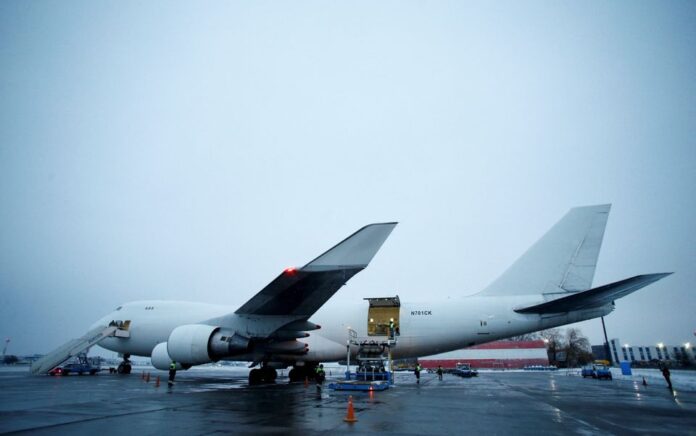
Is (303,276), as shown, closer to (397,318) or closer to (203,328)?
(203,328)

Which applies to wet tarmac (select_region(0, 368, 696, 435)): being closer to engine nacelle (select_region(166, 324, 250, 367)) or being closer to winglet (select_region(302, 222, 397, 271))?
engine nacelle (select_region(166, 324, 250, 367))

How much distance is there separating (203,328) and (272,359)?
5.05m

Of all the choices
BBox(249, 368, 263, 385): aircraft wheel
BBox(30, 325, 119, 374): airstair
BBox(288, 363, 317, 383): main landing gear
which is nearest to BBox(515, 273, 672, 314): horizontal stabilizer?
BBox(288, 363, 317, 383): main landing gear

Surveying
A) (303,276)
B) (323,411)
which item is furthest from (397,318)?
(323,411)

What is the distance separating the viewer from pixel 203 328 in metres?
14.1

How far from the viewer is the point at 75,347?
22.1 m

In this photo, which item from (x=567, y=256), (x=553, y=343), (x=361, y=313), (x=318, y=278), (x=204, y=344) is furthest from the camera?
(x=553, y=343)

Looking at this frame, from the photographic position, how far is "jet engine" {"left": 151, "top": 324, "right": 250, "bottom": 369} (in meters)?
13.6

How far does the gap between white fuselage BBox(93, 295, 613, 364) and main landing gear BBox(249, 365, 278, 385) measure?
0.69m

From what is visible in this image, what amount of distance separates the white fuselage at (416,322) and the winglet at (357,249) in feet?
26.4

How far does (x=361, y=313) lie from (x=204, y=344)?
771 centimetres

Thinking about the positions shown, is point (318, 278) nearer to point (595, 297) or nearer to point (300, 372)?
point (300, 372)

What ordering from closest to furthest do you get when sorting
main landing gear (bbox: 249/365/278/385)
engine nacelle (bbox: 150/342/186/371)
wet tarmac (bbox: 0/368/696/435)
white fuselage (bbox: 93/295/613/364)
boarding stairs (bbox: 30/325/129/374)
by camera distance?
wet tarmac (bbox: 0/368/696/435) → engine nacelle (bbox: 150/342/186/371) → white fuselage (bbox: 93/295/613/364) → main landing gear (bbox: 249/365/278/385) → boarding stairs (bbox: 30/325/129/374)

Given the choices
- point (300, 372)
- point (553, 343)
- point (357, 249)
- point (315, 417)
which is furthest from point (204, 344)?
point (553, 343)
